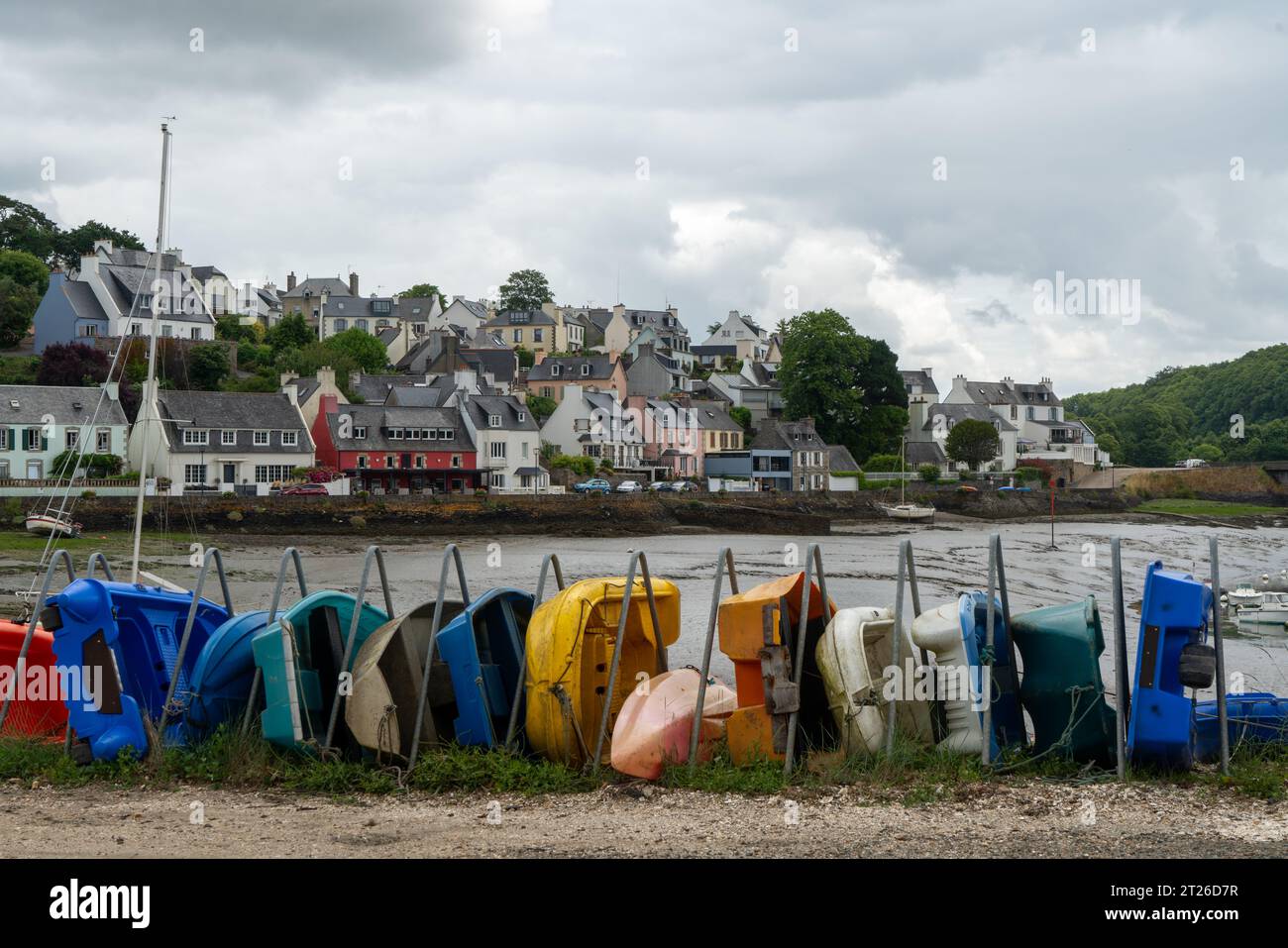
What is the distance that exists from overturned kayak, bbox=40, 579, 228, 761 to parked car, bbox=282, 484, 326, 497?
2022 inches

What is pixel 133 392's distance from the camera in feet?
217

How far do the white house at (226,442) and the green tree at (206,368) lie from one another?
1078 cm

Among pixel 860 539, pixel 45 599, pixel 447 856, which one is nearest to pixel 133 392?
pixel 860 539

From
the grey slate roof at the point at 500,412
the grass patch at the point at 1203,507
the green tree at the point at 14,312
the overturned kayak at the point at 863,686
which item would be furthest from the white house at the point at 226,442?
the grass patch at the point at 1203,507

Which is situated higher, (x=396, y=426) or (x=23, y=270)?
(x=23, y=270)

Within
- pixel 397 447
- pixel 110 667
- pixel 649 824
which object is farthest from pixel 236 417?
pixel 649 824

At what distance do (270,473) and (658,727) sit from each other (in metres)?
57.9

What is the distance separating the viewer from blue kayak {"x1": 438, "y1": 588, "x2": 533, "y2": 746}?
35.1 ft

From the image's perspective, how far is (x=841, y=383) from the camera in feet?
314

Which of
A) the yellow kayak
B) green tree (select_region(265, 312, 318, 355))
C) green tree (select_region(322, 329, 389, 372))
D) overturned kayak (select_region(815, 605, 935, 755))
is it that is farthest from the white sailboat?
overturned kayak (select_region(815, 605, 935, 755))

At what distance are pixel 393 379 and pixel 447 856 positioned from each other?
79021 millimetres

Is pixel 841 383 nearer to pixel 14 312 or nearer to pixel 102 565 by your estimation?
pixel 14 312

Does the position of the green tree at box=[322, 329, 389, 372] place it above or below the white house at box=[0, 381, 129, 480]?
above

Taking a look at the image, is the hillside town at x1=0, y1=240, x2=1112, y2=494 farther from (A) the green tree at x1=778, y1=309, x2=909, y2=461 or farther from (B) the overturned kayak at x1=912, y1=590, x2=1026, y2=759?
(B) the overturned kayak at x1=912, y1=590, x2=1026, y2=759
